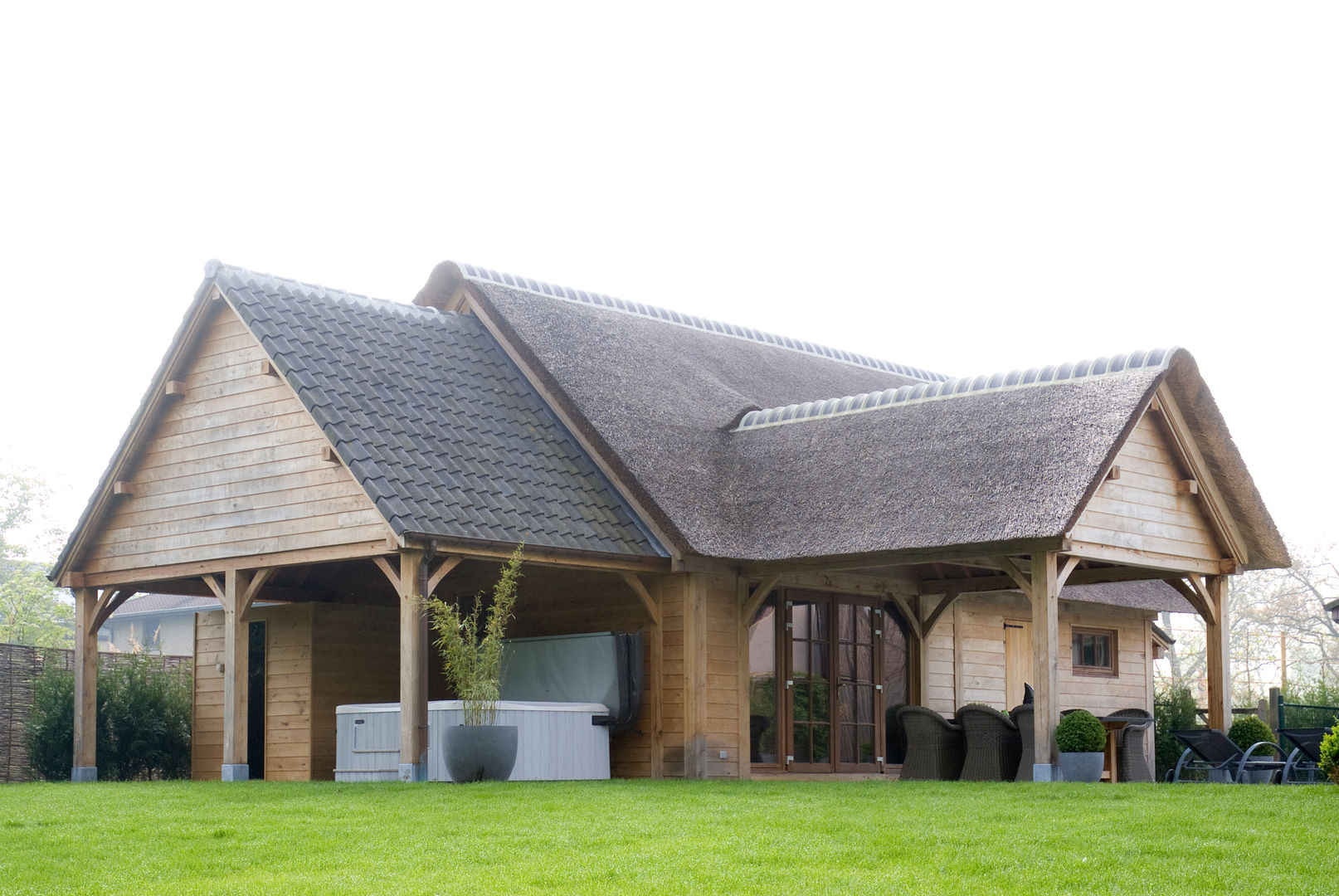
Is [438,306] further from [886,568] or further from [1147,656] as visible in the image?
[1147,656]

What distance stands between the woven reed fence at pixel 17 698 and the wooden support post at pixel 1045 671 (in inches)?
422

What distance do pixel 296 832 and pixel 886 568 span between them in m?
9.74

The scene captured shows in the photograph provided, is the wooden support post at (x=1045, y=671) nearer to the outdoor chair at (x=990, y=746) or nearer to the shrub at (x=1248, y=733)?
the outdoor chair at (x=990, y=746)

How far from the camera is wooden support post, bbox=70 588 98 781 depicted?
16.3 meters

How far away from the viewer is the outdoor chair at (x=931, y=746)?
50.3ft

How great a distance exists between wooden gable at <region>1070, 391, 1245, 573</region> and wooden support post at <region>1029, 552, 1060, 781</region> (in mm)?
496

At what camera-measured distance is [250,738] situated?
1844 cm

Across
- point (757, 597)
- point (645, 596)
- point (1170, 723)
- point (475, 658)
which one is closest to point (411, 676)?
point (475, 658)

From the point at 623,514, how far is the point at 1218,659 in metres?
6.20

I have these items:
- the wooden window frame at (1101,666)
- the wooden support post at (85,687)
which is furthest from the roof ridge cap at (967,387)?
the wooden support post at (85,687)

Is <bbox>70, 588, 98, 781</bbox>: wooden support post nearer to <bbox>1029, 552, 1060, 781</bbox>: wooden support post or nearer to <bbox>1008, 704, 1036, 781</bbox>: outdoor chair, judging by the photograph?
<bbox>1008, 704, 1036, 781</bbox>: outdoor chair

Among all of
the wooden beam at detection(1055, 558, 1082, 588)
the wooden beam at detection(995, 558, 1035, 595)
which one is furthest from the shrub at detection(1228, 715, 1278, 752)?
the wooden beam at detection(995, 558, 1035, 595)

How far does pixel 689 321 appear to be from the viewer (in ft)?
67.8

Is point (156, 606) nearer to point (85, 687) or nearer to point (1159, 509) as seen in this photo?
point (85, 687)
